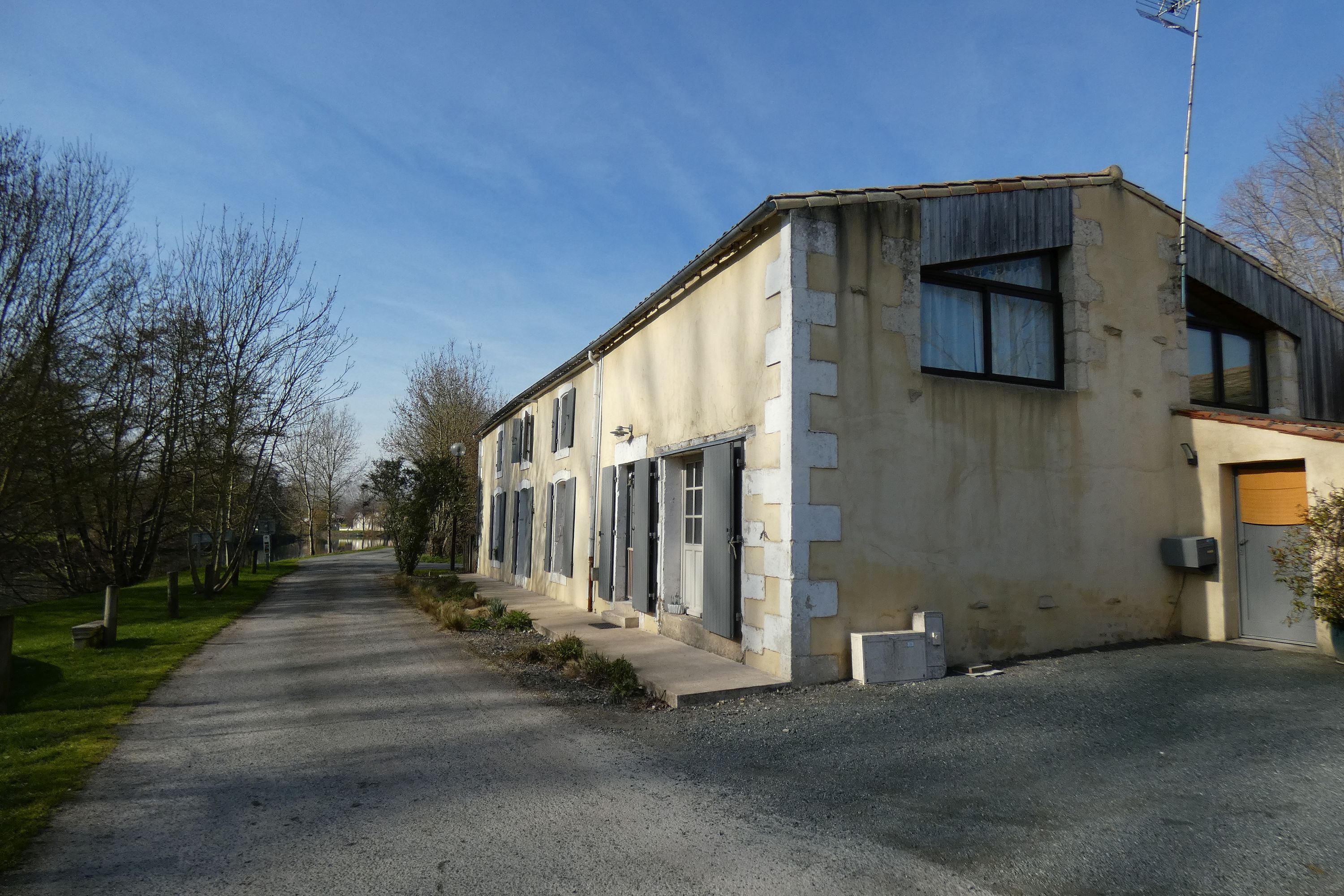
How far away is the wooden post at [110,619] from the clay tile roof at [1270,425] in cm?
1178

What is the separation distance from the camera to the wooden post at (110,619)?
8.14 m

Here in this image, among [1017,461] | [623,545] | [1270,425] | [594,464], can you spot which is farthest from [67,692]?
[1270,425]

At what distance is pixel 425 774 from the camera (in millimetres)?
3990

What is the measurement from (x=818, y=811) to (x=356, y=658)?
228 inches

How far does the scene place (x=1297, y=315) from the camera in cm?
886

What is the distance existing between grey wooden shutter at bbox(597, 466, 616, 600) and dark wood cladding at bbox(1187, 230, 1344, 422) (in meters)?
7.35

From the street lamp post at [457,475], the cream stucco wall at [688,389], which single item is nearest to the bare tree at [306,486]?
the street lamp post at [457,475]

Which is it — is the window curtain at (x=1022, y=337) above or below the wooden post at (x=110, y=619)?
above

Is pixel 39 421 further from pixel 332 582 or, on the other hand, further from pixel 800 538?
pixel 332 582

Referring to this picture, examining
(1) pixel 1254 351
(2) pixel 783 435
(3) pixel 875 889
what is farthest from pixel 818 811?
(1) pixel 1254 351

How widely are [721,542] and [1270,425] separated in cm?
538

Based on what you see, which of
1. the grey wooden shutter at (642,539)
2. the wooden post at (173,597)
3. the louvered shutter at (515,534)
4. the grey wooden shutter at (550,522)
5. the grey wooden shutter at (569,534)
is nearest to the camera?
the grey wooden shutter at (642,539)

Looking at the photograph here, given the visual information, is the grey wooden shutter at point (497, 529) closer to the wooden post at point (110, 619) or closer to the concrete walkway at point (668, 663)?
the concrete walkway at point (668, 663)

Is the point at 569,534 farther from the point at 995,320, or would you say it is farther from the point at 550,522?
the point at 995,320
